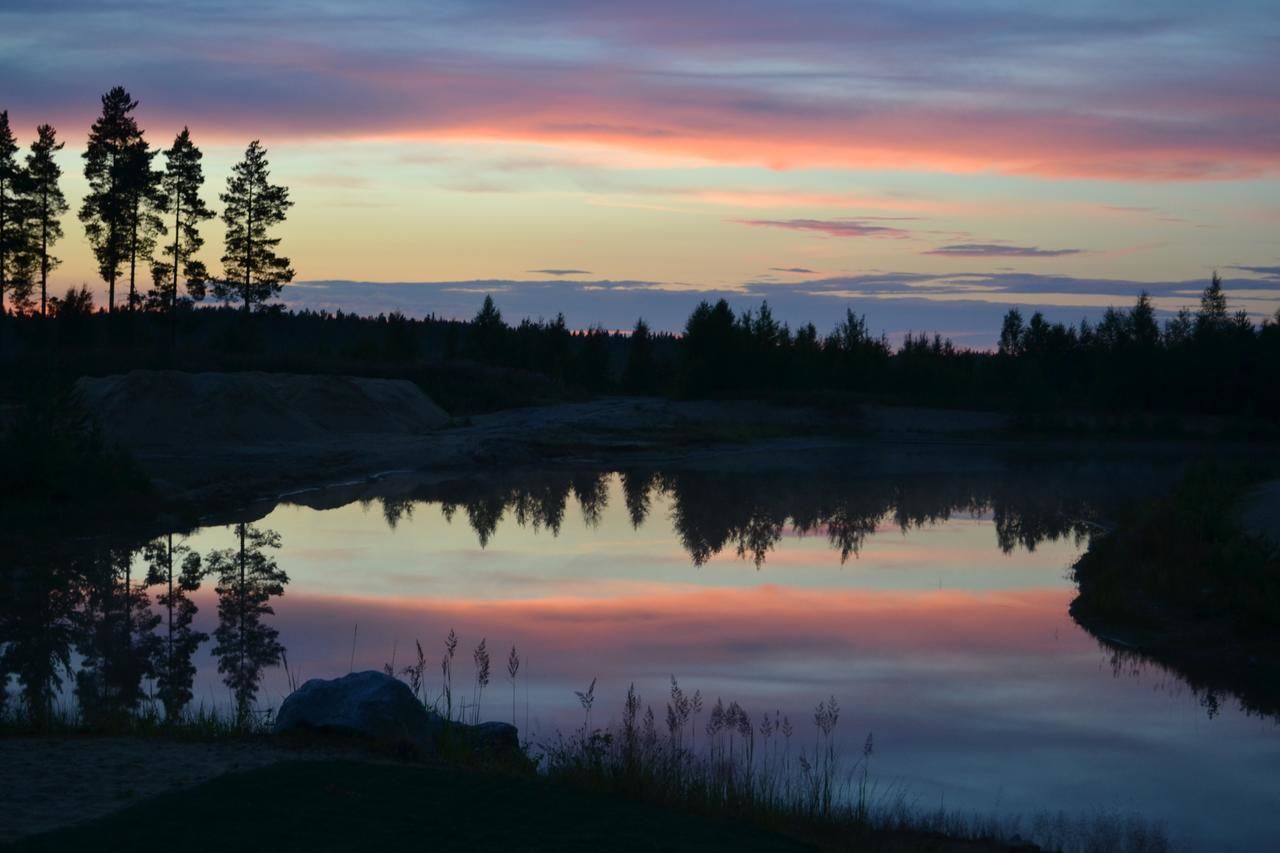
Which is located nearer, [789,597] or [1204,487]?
[789,597]

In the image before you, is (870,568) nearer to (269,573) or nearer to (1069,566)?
(1069,566)

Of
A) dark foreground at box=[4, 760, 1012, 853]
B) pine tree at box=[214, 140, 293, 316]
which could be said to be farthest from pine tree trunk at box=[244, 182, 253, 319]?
A: dark foreground at box=[4, 760, 1012, 853]

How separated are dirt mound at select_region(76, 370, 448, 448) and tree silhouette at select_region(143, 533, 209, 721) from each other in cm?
1331

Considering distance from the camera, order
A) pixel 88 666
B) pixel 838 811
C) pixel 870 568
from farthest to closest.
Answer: pixel 870 568 → pixel 88 666 → pixel 838 811

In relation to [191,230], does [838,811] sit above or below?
below

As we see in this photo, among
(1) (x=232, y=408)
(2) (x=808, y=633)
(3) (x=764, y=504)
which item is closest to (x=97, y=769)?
(2) (x=808, y=633)

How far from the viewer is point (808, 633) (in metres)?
14.1

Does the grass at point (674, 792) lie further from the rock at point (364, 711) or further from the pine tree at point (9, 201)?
the pine tree at point (9, 201)

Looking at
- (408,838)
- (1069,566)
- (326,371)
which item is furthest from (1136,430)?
(408,838)

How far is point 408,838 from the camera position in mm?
6117

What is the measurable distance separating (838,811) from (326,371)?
4622 centimetres

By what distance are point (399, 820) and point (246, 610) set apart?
8.79 meters

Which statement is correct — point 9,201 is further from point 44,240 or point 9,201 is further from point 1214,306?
point 1214,306

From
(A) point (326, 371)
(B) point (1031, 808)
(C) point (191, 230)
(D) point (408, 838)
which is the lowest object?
(B) point (1031, 808)
